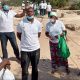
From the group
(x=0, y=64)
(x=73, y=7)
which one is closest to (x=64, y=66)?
(x=0, y=64)

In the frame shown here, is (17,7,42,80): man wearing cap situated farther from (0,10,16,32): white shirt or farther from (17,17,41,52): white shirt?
(0,10,16,32): white shirt

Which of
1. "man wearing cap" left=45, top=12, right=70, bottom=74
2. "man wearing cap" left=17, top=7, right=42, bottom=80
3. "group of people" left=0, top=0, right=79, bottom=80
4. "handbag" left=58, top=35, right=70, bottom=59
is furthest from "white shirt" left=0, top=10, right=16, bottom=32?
"man wearing cap" left=17, top=7, right=42, bottom=80

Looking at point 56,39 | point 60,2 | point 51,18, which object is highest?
point 51,18

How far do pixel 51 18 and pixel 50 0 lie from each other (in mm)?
33970

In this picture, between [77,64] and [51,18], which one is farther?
[77,64]

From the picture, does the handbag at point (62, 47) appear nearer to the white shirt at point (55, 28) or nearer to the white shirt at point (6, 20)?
the white shirt at point (55, 28)

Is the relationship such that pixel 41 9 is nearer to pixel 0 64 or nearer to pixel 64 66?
pixel 64 66

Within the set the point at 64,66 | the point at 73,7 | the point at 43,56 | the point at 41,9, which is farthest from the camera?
the point at 73,7

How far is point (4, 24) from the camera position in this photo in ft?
32.8

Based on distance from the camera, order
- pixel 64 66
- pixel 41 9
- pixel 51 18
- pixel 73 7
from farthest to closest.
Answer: pixel 73 7, pixel 41 9, pixel 64 66, pixel 51 18

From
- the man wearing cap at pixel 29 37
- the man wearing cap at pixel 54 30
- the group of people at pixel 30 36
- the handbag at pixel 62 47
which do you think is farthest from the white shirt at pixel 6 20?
the man wearing cap at pixel 29 37

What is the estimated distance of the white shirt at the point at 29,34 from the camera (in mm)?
7770

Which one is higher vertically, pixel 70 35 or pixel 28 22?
pixel 28 22

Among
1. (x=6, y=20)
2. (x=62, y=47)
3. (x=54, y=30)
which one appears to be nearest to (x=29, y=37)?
(x=54, y=30)
